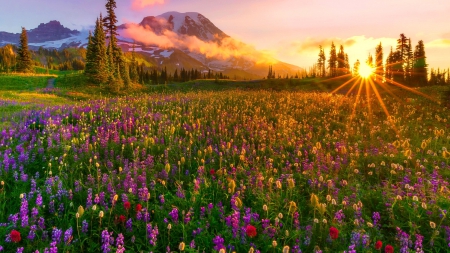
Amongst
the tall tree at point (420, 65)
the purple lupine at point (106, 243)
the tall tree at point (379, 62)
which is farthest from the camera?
the tall tree at point (379, 62)

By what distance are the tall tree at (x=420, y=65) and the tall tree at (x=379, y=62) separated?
10889 millimetres

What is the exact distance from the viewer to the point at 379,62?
A: 92.8 meters

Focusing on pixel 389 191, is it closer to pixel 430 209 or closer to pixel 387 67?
pixel 430 209

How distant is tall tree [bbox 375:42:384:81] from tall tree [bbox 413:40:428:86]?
10889mm

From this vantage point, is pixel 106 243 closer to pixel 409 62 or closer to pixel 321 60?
pixel 409 62

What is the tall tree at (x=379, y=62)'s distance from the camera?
8819cm

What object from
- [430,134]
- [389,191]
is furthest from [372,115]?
[389,191]

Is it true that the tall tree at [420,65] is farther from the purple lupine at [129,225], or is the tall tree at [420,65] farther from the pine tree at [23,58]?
the pine tree at [23,58]

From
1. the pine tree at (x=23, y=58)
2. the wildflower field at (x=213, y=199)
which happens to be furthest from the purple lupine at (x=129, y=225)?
the pine tree at (x=23, y=58)

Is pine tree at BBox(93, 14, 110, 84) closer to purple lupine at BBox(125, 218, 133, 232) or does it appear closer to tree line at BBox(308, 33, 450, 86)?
purple lupine at BBox(125, 218, 133, 232)

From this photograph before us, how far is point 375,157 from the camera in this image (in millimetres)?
6223

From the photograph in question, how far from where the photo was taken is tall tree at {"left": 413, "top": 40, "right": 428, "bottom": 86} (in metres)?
74.6

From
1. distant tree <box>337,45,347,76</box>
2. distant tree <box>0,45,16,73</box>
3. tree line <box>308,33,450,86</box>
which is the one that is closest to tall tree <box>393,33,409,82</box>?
tree line <box>308,33,450,86</box>

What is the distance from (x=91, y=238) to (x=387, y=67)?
101753mm
